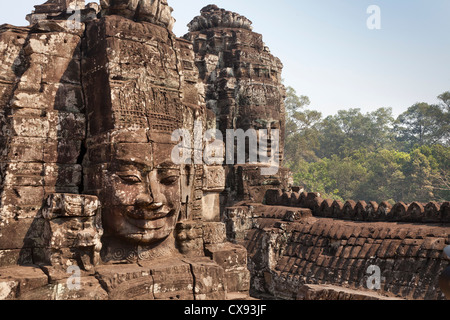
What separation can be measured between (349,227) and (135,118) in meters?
5.10

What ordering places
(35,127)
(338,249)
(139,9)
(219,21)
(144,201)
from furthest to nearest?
(219,21), (338,249), (139,9), (35,127), (144,201)

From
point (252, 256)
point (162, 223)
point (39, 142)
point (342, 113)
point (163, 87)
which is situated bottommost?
point (252, 256)

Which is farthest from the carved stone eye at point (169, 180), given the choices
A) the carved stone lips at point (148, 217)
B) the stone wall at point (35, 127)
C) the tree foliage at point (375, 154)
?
the tree foliage at point (375, 154)

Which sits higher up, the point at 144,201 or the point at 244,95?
the point at 244,95

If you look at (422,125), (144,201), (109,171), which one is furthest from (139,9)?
(422,125)

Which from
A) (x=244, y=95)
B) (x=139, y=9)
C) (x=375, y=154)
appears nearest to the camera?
(x=139, y=9)

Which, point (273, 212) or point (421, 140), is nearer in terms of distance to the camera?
point (273, 212)

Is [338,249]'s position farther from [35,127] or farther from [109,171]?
[35,127]

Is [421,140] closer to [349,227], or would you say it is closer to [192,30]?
[192,30]

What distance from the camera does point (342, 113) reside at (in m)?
48.6

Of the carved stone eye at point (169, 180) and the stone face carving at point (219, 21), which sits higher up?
the stone face carving at point (219, 21)

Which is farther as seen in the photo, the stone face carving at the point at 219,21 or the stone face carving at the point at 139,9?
the stone face carving at the point at 219,21

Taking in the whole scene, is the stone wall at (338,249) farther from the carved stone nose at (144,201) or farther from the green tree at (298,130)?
the green tree at (298,130)

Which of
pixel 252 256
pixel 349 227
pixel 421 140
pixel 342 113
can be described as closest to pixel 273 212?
pixel 252 256
